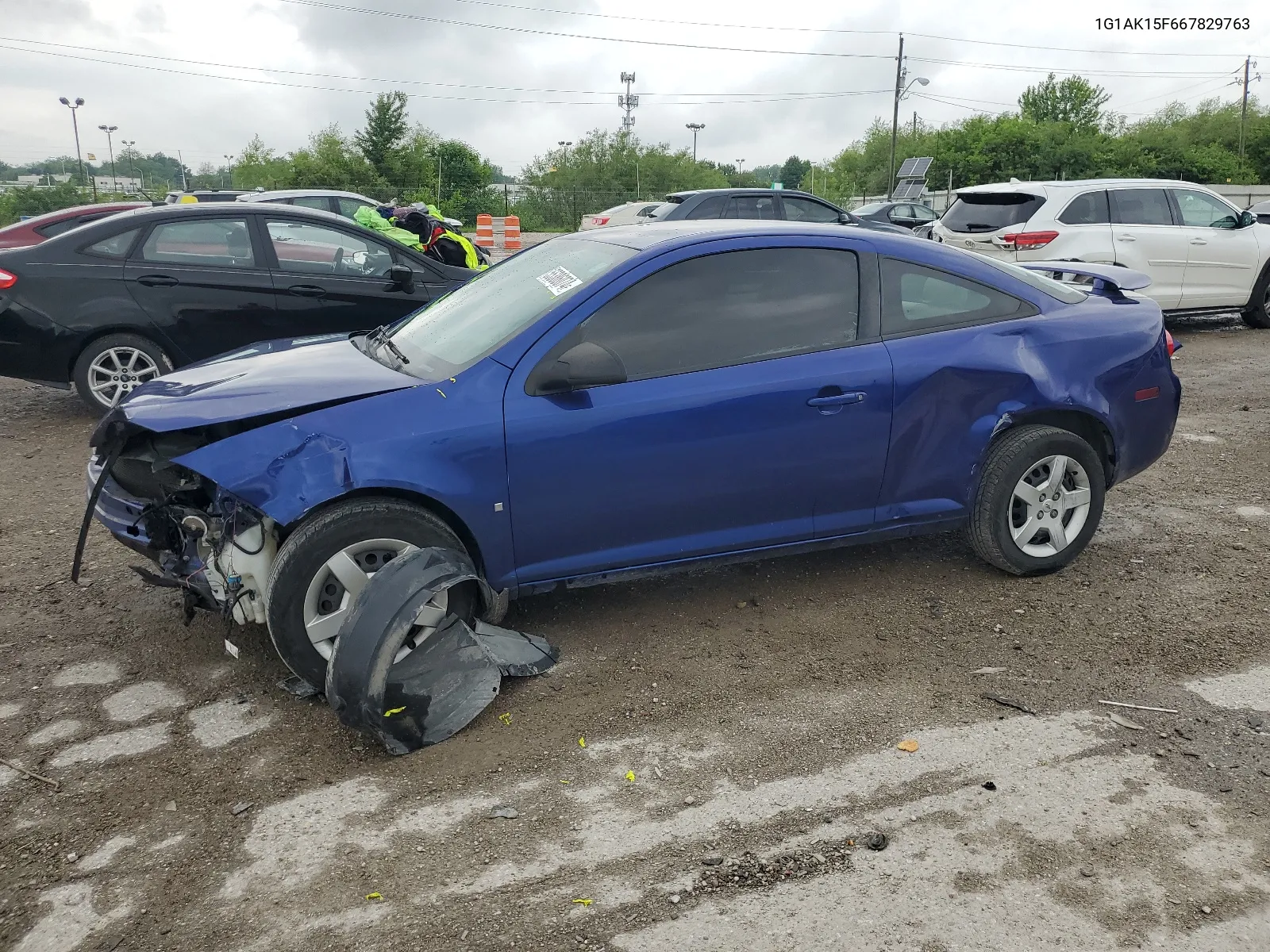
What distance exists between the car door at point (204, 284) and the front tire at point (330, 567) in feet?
15.3

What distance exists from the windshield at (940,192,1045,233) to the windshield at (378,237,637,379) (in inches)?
312

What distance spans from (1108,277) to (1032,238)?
620 centimetres

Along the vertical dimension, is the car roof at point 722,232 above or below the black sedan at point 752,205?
below

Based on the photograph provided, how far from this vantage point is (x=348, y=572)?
3.50 meters

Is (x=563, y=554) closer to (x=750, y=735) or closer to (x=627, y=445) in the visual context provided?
(x=627, y=445)

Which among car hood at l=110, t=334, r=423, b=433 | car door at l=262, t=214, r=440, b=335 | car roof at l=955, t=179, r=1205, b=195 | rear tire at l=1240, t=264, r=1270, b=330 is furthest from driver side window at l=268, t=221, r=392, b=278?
rear tire at l=1240, t=264, r=1270, b=330

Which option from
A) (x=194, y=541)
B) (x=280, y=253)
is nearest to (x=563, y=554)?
(x=194, y=541)

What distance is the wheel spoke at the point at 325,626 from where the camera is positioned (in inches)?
138

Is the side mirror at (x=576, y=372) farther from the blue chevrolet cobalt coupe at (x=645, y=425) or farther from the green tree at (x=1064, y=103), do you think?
the green tree at (x=1064, y=103)

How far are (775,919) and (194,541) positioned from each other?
245cm

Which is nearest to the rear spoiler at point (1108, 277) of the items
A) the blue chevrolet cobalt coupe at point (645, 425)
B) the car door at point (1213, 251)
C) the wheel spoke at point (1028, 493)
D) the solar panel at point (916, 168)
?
the blue chevrolet cobalt coupe at point (645, 425)

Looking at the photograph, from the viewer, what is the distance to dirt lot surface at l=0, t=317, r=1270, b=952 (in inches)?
101

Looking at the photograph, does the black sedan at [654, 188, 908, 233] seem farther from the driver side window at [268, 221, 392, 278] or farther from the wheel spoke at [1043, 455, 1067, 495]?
the wheel spoke at [1043, 455, 1067, 495]

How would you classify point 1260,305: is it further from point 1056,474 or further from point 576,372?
point 576,372
